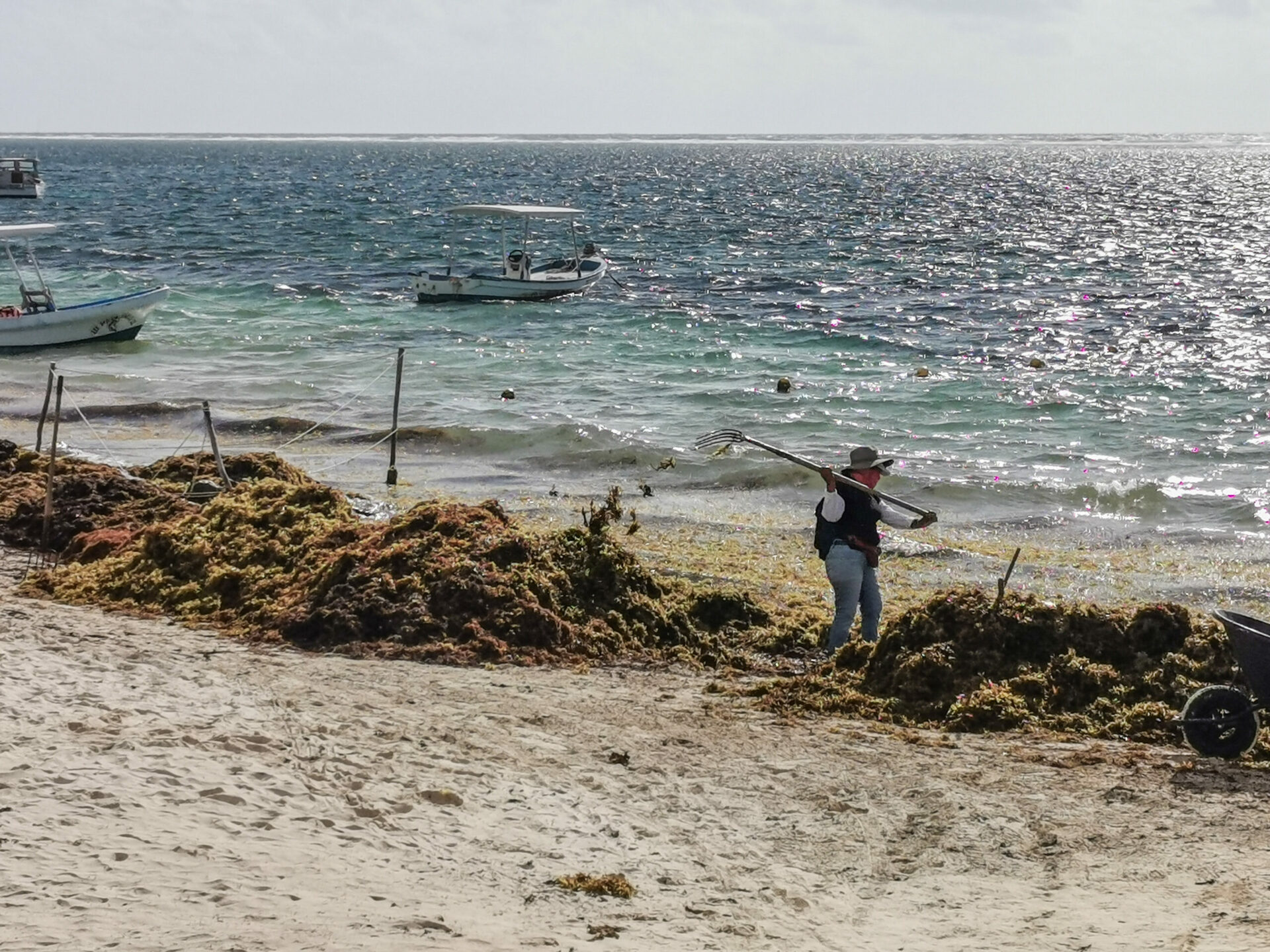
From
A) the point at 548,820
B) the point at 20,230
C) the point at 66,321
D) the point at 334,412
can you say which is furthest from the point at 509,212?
the point at 548,820

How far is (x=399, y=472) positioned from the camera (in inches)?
705

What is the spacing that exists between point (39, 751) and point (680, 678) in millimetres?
4293

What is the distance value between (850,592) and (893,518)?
61 cm

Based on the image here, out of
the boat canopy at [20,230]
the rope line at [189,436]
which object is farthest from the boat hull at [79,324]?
the rope line at [189,436]

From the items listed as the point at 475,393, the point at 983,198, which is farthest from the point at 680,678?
the point at 983,198

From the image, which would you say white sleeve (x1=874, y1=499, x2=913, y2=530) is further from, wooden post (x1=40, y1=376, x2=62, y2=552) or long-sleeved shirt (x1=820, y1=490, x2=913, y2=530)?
wooden post (x1=40, y1=376, x2=62, y2=552)

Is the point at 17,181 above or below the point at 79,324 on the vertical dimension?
above

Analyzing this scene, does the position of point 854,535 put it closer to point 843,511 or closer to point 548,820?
point 843,511

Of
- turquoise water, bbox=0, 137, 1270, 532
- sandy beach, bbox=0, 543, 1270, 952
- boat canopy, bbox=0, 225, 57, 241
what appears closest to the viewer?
sandy beach, bbox=0, 543, 1270, 952

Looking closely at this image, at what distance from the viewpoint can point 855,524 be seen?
10.1 metres

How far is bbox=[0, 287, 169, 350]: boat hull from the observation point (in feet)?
88.8

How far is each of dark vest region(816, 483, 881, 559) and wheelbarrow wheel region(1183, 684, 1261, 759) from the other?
250 centimetres

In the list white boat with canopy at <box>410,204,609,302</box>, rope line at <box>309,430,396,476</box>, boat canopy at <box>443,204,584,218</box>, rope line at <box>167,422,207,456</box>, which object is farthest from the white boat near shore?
rope line at <box>309,430,396,476</box>

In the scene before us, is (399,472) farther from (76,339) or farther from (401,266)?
(401,266)
